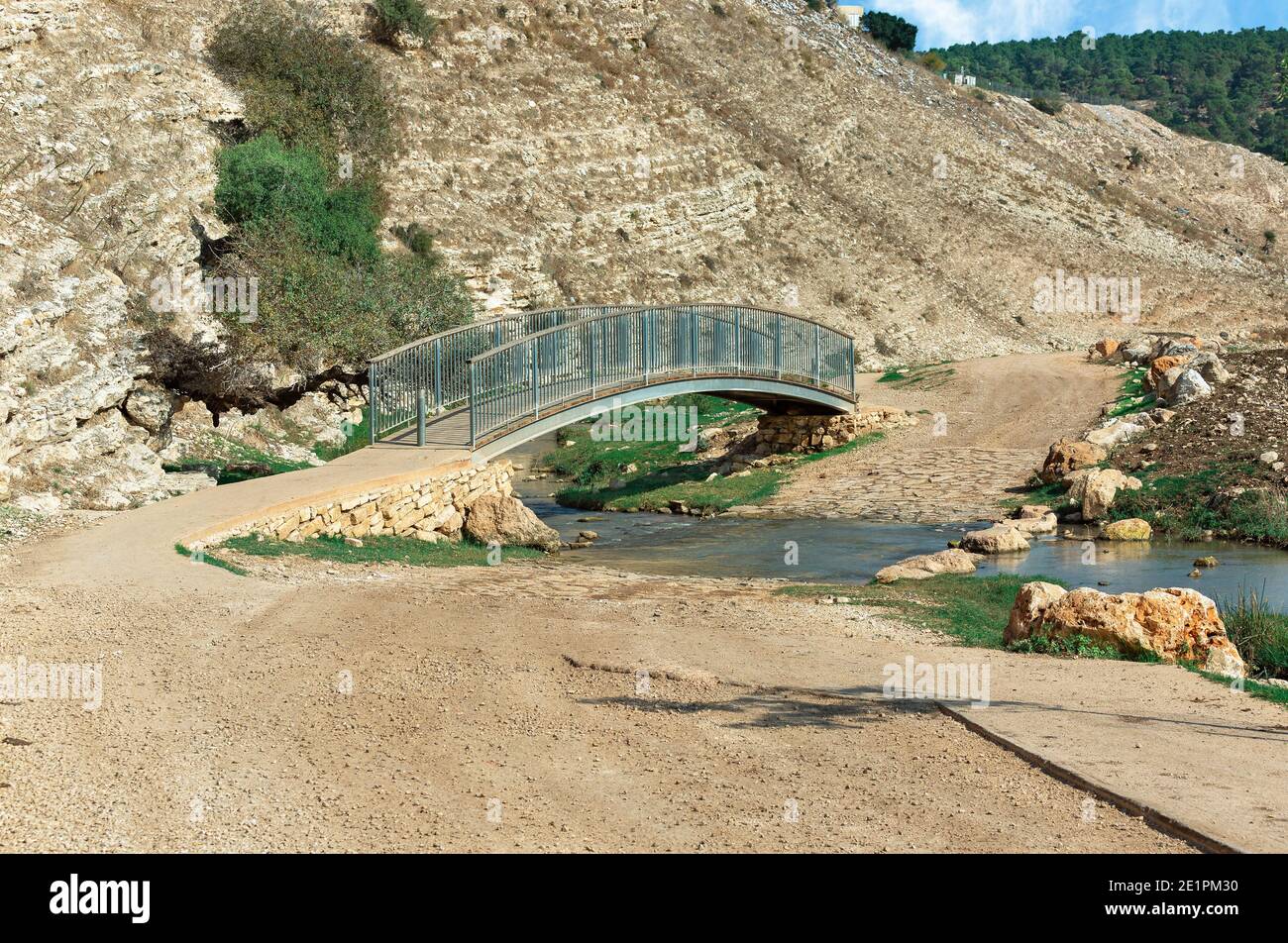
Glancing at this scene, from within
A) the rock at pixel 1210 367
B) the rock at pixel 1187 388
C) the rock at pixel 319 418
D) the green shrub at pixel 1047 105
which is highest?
the green shrub at pixel 1047 105

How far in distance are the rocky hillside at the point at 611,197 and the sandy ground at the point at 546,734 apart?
22.3 ft

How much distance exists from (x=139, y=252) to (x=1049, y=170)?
172 ft

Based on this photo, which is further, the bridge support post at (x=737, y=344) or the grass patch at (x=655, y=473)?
the grass patch at (x=655, y=473)

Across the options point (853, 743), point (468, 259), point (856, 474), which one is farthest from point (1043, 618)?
point (468, 259)

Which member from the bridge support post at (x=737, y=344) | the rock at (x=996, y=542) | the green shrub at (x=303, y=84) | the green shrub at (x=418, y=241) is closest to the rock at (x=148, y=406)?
the bridge support post at (x=737, y=344)

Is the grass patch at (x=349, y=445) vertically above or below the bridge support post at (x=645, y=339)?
below

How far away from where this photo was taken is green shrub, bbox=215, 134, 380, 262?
2716 centimetres

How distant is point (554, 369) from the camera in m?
21.7

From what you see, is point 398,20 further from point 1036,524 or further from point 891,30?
point 891,30

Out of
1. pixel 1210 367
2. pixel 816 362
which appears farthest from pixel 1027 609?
pixel 1210 367

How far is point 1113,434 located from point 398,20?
3026 cm

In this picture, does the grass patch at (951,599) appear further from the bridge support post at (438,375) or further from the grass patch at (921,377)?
the grass patch at (921,377)

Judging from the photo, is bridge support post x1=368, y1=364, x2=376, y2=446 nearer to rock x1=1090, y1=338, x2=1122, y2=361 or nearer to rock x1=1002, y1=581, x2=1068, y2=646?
rock x1=1002, y1=581, x2=1068, y2=646

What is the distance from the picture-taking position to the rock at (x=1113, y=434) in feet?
85.7
